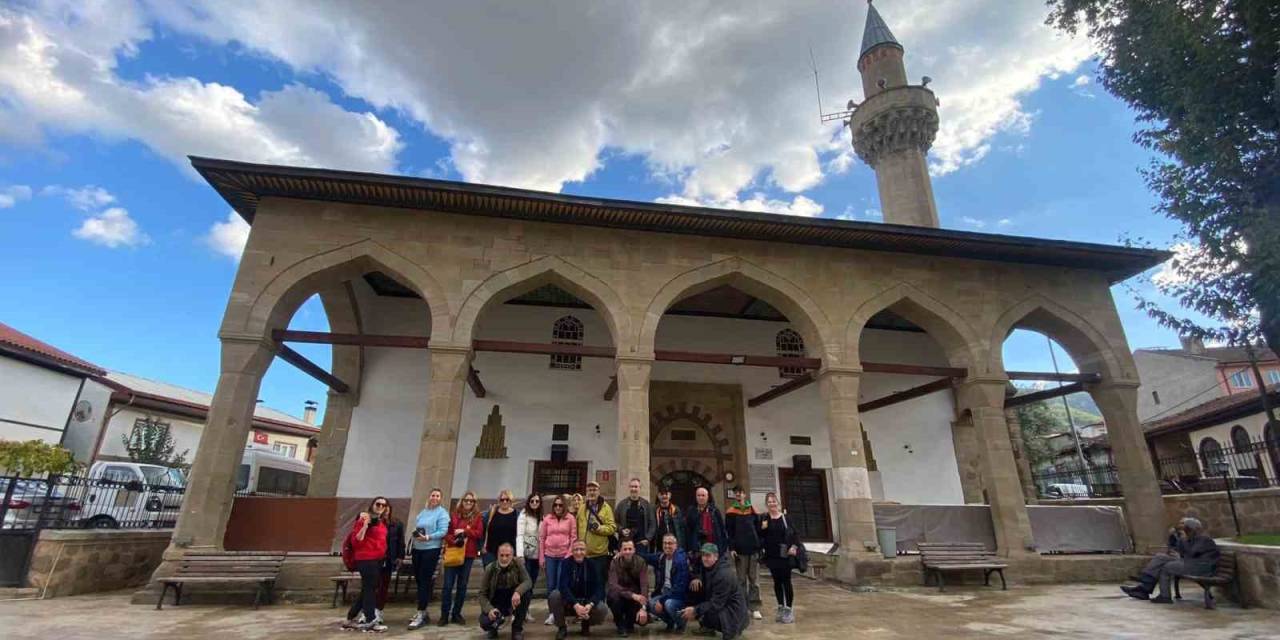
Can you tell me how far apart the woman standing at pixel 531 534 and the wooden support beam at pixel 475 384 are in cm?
536

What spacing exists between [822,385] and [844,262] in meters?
2.27

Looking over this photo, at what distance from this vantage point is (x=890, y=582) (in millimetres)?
8234

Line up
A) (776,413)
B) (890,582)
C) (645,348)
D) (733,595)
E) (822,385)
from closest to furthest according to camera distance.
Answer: (733,595), (890,582), (645,348), (822,385), (776,413)

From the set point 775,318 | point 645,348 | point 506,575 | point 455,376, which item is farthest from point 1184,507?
point 455,376

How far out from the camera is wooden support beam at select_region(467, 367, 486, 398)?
1080cm

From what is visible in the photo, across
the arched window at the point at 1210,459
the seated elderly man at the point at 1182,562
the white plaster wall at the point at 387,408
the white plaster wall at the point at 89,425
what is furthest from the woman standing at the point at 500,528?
the arched window at the point at 1210,459

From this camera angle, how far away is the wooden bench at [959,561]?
7.99 m

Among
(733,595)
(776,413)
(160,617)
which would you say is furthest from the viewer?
(776,413)

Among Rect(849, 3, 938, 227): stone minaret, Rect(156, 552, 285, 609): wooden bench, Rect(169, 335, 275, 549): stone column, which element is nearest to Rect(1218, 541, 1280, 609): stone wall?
Rect(156, 552, 285, 609): wooden bench

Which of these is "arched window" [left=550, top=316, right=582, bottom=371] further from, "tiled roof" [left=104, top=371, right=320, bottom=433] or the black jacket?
"tiled roof" [left=104, top=371, right=320, bottom=433]

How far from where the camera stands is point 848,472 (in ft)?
29.0

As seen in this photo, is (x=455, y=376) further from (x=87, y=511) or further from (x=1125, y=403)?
(x=1125, y=403)

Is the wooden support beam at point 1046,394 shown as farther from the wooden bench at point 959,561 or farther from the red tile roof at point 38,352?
the red tile roof at point 38,352

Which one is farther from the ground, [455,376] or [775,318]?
[775,318]
